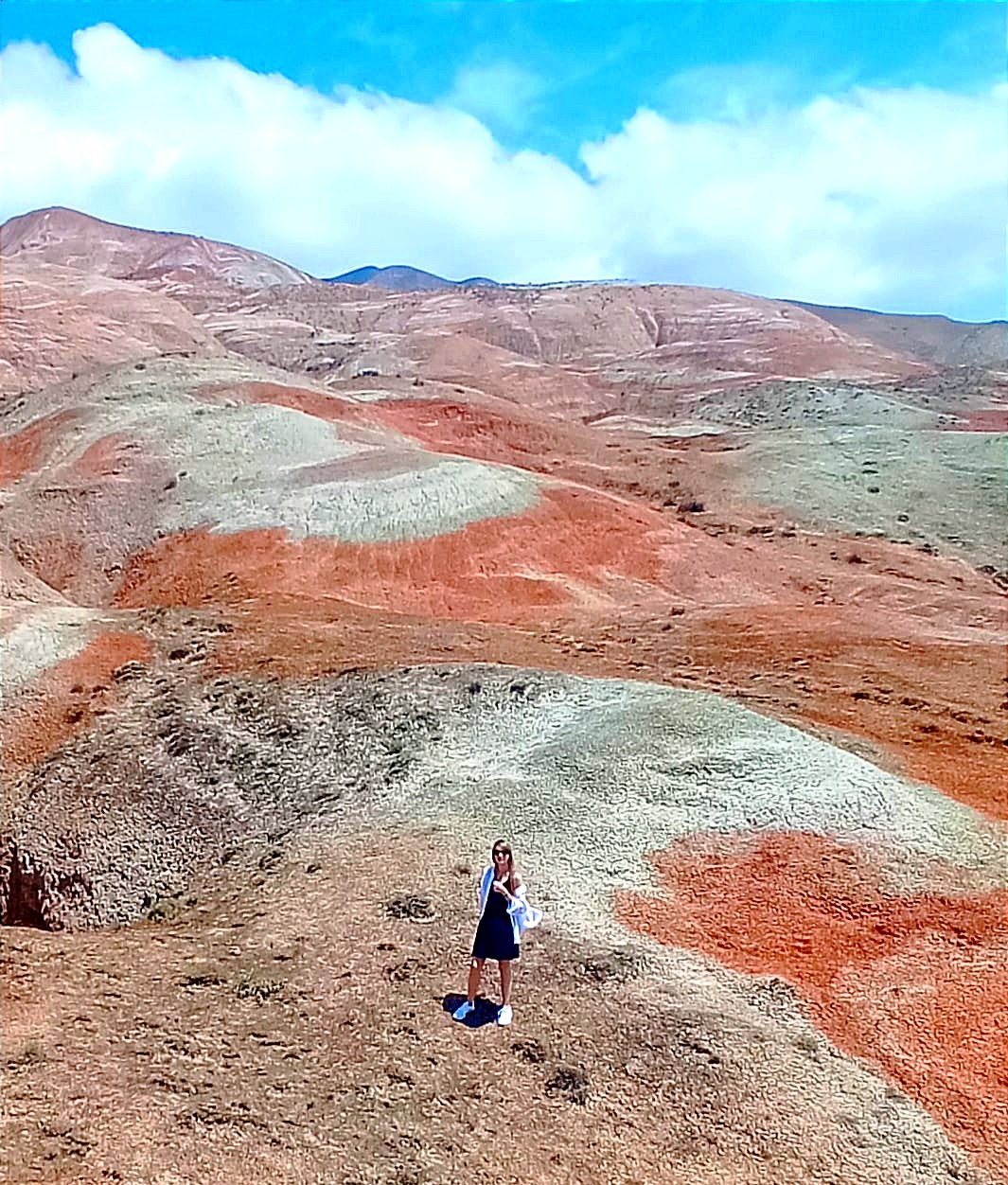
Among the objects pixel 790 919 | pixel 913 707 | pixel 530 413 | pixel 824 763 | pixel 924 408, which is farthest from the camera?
pixel 924 408

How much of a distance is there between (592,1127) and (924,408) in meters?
76.5

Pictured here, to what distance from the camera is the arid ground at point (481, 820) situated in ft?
34.5

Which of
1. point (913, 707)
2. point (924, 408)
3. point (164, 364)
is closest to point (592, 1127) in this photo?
point (913, 707)

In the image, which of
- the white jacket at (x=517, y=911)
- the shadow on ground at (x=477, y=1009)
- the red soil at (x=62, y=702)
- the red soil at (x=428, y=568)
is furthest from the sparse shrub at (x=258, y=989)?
the red soil at (x=428, y=568)

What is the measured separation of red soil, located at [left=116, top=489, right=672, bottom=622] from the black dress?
17855mm

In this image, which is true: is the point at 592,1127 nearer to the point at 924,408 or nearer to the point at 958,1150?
the point at 958,1150

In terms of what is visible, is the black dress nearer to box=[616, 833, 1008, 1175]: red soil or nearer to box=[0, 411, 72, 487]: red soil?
box=[616, 833, 1008, 1175]: red soil

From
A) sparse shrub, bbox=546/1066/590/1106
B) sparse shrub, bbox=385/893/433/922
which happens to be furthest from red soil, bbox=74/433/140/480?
sparse shrub, bbox=546/1066/590/1106

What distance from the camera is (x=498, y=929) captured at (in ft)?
37.4

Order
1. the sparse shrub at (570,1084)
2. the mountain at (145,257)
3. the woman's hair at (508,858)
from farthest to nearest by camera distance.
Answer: the mountain at (145,257) → the woman's hair at (508,858) → the sparse shrub at (570,1084)

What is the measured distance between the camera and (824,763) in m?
17.3

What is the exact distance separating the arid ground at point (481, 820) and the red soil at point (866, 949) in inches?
1.9

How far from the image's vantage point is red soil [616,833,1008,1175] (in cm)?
1128

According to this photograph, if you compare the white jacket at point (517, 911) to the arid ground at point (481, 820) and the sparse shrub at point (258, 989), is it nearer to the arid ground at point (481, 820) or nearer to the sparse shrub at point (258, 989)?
the arid ground at point (481, 820)
